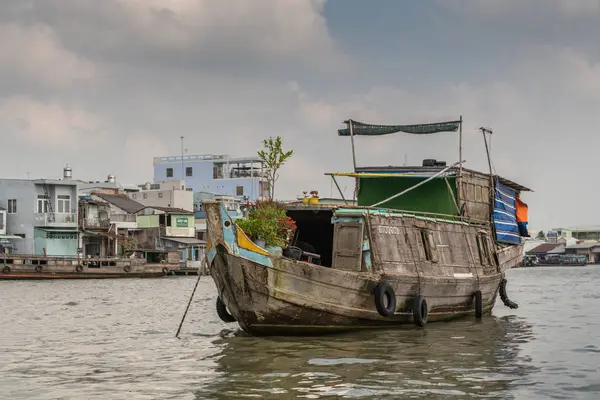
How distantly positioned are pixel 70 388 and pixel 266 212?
236 inches

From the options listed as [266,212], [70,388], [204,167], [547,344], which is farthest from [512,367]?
[204,167]

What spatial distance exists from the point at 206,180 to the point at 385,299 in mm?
66826

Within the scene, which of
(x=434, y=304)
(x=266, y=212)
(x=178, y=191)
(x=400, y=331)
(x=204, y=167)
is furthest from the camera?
(x=204, y=167)

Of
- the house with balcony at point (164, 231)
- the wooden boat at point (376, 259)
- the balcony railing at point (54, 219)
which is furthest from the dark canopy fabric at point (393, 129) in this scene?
the house with balcony at point (164, 231)

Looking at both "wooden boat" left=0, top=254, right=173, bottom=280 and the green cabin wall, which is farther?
"wooden boat" left=0, top=254, right=173, bottom=280

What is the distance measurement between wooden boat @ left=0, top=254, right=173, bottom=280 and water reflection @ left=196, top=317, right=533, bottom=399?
39041 mm

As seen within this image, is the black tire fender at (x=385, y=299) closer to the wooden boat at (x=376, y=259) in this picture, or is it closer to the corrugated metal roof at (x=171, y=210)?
the wooden boat at (x=376, y=259)

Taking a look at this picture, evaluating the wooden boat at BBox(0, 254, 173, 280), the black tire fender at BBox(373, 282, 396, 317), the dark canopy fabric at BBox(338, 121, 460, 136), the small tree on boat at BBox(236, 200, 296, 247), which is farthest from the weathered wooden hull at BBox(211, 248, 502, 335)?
the wooden boat at BBox(0, 254, 173, 280)

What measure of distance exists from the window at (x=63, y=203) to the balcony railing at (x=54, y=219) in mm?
638

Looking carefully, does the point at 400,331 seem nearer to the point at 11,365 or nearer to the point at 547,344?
the point at 547,344

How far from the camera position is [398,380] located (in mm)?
12594

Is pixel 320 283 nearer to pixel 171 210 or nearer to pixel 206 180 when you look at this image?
pixel 171 210

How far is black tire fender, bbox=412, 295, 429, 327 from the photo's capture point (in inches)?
741

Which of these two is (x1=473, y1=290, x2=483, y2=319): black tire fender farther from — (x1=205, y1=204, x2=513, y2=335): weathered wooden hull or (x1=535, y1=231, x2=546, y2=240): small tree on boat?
(x1=535, y1=231, x2=546, y2=240): small tree on boat
